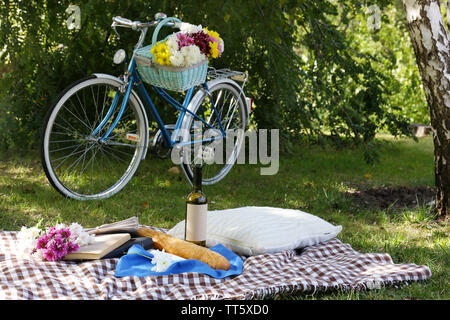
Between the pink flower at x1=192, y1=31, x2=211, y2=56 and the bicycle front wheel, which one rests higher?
the pink flower at x1=192, y1=31, x2=211, y2=56

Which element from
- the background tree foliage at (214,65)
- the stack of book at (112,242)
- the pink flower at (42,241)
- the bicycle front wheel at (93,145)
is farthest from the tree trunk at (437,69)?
the pink flower at (42,241)

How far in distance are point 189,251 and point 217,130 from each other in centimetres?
187

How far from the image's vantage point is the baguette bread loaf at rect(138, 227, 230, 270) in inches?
99.0

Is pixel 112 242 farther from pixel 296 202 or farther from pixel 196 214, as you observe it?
pixel 296 202

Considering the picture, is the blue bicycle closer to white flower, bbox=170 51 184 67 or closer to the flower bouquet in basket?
the flower bouquet in basket

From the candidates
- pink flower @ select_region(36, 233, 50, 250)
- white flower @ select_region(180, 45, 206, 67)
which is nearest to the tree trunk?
white flower @ select_region(180, 45, 206, 67)

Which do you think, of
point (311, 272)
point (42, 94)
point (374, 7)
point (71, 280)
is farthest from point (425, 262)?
point (42, 94)

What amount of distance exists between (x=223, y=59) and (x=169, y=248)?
2.60 meters

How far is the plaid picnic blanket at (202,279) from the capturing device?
7.24ft

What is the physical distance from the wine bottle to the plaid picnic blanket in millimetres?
284

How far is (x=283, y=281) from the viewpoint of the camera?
2334 millimetres

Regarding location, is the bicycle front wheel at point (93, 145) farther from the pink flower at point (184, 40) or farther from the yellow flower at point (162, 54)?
the pink flower at point (184, 40)
